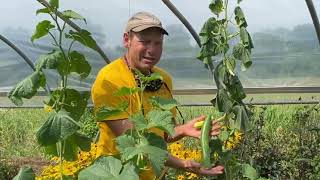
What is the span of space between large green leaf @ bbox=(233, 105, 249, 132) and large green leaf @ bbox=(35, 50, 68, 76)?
0.62 metres

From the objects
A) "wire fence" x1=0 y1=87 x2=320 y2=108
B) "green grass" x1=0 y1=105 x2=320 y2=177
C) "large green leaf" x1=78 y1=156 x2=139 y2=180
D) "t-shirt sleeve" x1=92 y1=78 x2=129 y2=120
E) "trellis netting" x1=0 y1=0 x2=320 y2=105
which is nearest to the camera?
"large green leaf" x1=78 y1=156 x2=139 y2=180

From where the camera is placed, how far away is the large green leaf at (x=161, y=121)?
1.64 meters

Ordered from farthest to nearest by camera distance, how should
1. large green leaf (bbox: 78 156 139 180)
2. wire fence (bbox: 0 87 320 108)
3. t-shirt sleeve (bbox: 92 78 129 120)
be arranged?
1. wire fence (bbox: 0 87 320 108)
2. t-shirt sleeve (bbox: 92 78 129 120)
3. large green leaf (bbox: 78 156 139 180)

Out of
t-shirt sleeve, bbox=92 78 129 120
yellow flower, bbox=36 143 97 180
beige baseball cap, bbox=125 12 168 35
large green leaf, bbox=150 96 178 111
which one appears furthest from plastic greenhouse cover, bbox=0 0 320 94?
large green leaf, bbox=150 96 178 111

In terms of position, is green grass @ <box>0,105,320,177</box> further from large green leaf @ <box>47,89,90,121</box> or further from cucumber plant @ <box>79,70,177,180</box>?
cucumber plant @ <box>79,70,177,180</box>

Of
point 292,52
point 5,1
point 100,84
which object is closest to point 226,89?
point 100,84

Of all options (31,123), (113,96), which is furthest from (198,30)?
(113,96)

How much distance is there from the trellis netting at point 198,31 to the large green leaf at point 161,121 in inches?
163

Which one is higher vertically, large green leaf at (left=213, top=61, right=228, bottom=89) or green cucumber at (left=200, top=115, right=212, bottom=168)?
large green leaf at (left=213, top=61, right=228, bottom=89)

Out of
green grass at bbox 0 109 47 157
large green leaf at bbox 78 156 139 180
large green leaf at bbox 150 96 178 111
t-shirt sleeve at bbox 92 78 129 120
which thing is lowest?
green grass at bbox 0 109 47 157

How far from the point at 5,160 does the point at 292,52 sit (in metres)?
3.15

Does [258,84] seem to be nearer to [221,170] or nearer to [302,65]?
[302,65]

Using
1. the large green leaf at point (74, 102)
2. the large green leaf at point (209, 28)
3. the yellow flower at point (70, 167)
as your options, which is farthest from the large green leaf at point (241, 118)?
Result: the yellow flower at point (70, 167)

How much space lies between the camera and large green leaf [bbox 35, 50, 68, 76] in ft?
5.83
